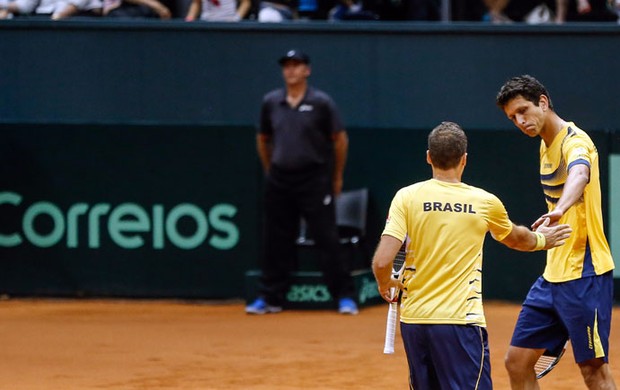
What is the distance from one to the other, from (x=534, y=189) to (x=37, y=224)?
15.7 ft

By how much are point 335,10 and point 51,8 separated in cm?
306

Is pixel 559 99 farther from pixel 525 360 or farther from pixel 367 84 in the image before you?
pixel 525 360

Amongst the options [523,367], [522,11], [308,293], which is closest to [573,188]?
[523,367]

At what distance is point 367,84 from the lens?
12.2m

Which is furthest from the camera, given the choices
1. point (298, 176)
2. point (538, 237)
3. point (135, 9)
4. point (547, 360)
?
point (135, 9)

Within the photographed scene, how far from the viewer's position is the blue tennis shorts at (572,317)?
20.5ft

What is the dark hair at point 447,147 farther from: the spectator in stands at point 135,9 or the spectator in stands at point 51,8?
A: the spectator in stands at point 51,8

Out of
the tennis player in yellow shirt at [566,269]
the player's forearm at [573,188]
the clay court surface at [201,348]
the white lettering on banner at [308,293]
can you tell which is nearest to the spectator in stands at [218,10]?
the clay court surface at [201,348]

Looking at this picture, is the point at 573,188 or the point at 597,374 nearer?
the point at 573,188

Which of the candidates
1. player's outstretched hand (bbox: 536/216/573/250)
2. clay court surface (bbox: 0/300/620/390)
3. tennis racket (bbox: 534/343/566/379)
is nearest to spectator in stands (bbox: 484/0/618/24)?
clay court surface (bbox: 0/300/620/390)

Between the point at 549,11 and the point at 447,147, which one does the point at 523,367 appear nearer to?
the point at 447,147

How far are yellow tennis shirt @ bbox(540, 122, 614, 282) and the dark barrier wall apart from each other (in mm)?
5085

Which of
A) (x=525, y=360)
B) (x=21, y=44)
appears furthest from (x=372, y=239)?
(x=525, y=360)

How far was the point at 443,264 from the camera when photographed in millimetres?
5387
